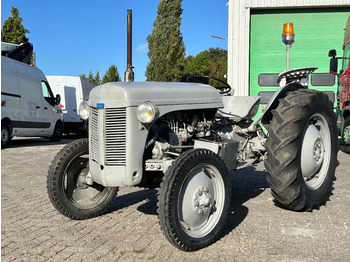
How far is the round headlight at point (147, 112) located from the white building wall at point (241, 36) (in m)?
10.7

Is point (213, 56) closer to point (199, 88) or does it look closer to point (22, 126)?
point (22, 126)

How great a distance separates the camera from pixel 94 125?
148 inches

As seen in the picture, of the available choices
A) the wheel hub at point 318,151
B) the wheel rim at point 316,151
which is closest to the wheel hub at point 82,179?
the wheel rim at point 316,151

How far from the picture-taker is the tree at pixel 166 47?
36.4 m

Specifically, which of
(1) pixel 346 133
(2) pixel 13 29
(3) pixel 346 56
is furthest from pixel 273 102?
(2) pixel 13 29

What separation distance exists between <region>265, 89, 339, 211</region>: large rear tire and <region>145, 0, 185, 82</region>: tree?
3144 cm

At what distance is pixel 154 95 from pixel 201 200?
105 cm

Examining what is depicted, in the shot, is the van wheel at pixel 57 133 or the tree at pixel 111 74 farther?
the tree at pixel 111 74

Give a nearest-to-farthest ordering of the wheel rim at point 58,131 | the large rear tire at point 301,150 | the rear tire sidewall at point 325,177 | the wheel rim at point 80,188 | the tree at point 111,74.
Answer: the large rear tire at point 301,150 → the wheel rim at point 80,188 → the rear tire sidewall at point 325,177 → the wheel rim at point 58,131 → the tree at point 111,74

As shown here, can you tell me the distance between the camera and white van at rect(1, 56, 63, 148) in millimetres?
11586

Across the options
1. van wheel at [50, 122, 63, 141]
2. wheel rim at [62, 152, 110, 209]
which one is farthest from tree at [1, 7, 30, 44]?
wheel rim at [62, 152, 110, 209]

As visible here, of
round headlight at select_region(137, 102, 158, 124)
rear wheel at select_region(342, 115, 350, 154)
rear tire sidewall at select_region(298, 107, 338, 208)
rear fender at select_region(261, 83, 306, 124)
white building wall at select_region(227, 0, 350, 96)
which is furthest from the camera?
white building wall at select_region(227, 0, 350, 96)

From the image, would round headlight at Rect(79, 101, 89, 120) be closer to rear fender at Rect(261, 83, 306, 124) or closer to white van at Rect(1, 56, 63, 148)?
rear fender at Rect(261, 83, 306, 124)

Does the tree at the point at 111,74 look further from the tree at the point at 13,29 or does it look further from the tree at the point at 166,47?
the tree at the point at 13,29
